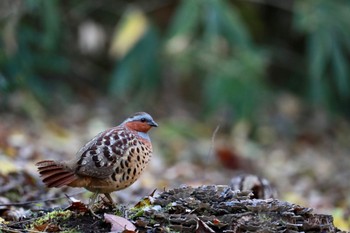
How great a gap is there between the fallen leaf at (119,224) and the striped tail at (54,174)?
32 centimetres

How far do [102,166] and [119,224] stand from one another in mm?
398

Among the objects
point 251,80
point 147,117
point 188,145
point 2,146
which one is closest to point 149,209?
point 147,117

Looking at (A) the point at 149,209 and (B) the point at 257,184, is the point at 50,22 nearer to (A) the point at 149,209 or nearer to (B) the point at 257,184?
(B) the point at 257,184

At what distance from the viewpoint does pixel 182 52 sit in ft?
36.4

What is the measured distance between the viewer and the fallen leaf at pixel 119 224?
12.3 feet

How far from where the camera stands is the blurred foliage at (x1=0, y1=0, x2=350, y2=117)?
1032cm

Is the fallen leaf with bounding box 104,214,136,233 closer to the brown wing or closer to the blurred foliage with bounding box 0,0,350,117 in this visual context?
the brown wing

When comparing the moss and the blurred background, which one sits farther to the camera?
the blurred background

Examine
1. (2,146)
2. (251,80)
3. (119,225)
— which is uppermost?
(251,80)

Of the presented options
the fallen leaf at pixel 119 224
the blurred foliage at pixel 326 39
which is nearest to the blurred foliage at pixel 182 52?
the blurred foliage at pixel 326 39

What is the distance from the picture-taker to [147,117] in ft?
14.8

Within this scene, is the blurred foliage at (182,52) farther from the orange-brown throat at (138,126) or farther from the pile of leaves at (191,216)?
the pile of leaves at (191,216)

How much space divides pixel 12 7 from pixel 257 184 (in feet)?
20.6

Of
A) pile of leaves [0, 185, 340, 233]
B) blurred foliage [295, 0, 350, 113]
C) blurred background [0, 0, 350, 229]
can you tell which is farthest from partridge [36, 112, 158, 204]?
blurred foliage [295, 0, 350, 113]
